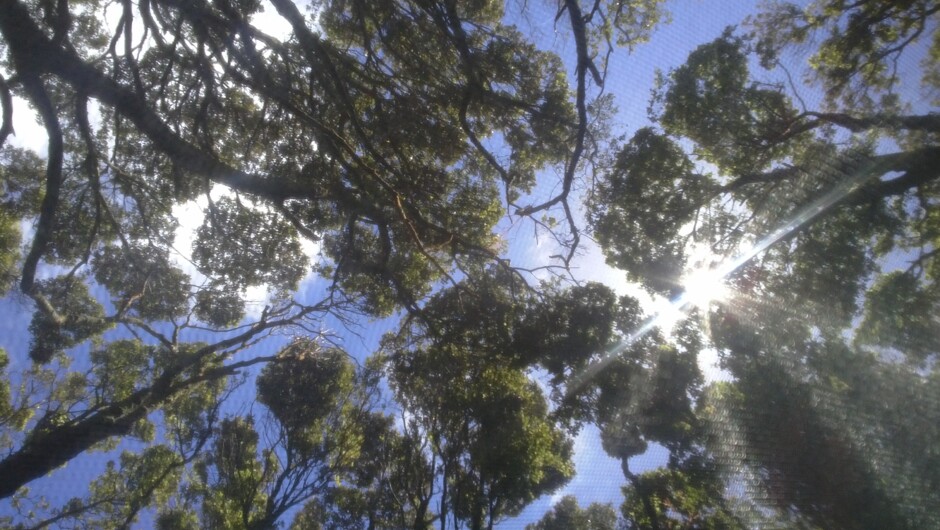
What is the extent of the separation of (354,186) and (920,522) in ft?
18.5

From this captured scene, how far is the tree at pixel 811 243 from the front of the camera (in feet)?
14.3

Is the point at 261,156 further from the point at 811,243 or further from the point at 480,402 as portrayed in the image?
the point at 811,243

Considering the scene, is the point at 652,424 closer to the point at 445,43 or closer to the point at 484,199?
the point at 484,199

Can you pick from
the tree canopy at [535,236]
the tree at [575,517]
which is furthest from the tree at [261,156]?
the tree at [575,517]

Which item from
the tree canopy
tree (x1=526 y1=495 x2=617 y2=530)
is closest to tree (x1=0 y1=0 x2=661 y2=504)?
the tree canopy

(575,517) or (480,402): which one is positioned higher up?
(480,402)

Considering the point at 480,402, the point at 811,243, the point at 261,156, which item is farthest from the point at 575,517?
the point at 261,156

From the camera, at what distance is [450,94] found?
15.3ft

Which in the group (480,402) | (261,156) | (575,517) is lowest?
(575,517)

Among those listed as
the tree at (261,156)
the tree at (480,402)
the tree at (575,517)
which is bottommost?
the tree at (575,517)

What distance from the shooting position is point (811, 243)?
4.76 metres

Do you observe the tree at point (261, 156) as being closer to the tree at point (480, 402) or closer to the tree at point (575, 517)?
the tree at point (480, 402)

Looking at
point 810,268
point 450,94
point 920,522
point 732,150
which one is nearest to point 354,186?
point 450,94

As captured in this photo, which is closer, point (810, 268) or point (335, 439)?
point (810, 268)
